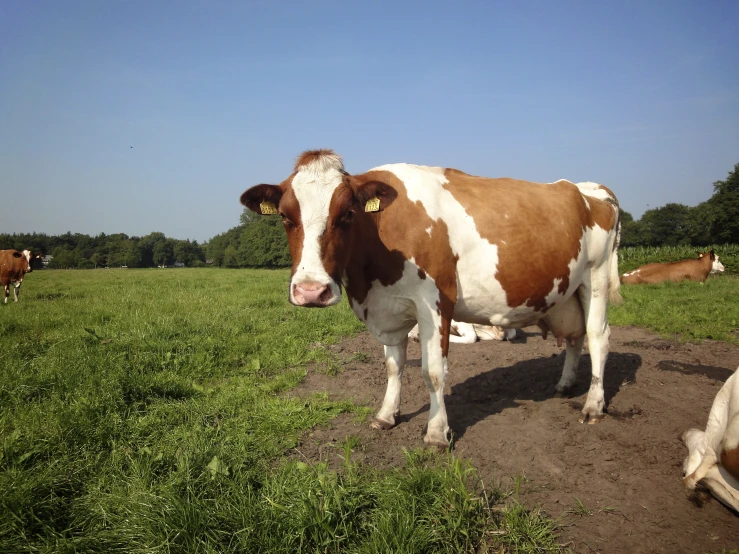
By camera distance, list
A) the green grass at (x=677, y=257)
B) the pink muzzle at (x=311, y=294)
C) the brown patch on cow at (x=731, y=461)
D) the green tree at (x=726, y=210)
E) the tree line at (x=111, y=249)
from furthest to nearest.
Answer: the tree line at (x=111, y=249)
the green tree at (x=726, y=210)
the green grass at (x=677, y=257)
the pink muzzle at (x=311, y=294)
the brown patch on cow at (x=731, y=461)

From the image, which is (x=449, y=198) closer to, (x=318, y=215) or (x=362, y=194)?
(x=362, y=194)

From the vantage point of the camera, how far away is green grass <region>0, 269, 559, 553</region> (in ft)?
7.85

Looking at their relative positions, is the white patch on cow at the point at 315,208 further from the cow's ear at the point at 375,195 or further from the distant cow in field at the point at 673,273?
the distant cow in field at the point at 673,273

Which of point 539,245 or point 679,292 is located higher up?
point 539,245

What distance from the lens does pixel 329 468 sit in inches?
133

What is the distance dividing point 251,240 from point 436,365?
66426 millimetres

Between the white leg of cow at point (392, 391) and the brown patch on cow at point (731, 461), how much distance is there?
260cm

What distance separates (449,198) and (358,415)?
7.97 ft

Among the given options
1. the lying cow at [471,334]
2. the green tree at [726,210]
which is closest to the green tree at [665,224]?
the green tree at [726,210]

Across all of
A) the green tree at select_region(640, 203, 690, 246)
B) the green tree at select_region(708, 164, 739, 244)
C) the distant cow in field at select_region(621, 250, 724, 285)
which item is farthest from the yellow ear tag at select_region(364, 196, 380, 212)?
the green tree at select_region(640, 203, 690, 246)

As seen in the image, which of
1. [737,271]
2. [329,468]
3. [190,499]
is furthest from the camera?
[737,271]

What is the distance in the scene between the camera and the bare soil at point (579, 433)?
2795mm

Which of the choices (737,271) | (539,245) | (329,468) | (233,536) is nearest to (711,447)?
(539,245)

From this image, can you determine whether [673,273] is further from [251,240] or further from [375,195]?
[251,240]
